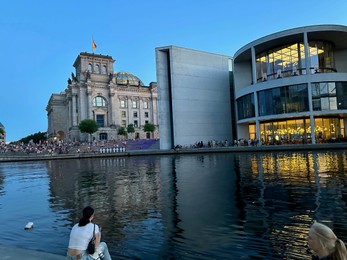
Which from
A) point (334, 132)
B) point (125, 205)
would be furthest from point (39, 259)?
point (334, 132)

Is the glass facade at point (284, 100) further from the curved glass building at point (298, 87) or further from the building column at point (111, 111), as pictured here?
the building column at point (111, 111)

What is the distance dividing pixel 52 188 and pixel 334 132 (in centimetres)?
4902

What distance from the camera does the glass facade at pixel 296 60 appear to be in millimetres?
→ 52325

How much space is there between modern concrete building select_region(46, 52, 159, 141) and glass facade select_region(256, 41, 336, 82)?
72188 millimetres

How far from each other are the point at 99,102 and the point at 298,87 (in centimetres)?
8261

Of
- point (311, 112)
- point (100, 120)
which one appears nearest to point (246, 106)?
point (311, 112)

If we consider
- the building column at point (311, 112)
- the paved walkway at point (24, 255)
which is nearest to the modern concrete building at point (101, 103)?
the building column at point (311, 112)

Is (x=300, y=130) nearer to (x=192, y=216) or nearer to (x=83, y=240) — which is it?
(x=192, y=216)

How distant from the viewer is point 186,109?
6269 cm

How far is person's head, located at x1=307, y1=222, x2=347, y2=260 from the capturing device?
3066 millimetres

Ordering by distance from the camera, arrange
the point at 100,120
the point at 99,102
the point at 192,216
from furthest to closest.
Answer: the point at 99,102, the point at 100,120, the point at 192,216

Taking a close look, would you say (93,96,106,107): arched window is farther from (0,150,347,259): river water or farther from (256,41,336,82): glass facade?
(0,150,347,259): river water

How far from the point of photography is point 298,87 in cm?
4991

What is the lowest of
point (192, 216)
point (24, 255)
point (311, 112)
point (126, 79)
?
point (192, 216)
